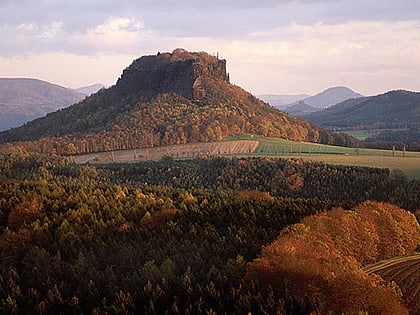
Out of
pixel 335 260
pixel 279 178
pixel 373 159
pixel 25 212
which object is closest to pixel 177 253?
pixel 335 260

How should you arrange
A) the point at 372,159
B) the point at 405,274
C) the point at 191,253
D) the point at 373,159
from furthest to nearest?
1. the point at 372,159
2. the point at 373,159
3. the point at 405,274
4. the point at 191,253

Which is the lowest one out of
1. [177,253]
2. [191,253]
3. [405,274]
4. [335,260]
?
[405,274]

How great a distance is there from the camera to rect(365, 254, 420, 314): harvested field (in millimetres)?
41869

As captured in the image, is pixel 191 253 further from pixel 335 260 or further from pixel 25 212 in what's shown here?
pixel 25 212

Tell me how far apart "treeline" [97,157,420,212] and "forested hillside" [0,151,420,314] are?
141 feet

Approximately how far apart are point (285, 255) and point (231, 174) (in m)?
107

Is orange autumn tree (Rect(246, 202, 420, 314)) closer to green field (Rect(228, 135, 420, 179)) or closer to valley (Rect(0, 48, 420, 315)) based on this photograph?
valley (Rect(0, 48, 420, 315))

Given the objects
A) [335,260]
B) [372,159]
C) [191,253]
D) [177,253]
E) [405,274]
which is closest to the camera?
[335,260]

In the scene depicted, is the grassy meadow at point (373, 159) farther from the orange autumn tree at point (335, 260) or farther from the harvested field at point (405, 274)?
the harvested field at point (405, 274)

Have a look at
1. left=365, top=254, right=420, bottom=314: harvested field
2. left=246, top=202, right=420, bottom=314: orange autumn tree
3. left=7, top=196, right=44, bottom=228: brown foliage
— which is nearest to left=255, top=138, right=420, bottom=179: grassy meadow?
left=246, top=202, right=420, bottom=314: orange autumn tree

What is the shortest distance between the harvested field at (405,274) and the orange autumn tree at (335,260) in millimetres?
1935

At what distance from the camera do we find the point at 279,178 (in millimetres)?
137250

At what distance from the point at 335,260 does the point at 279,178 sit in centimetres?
9329

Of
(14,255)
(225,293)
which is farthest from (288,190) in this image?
(225,293)
